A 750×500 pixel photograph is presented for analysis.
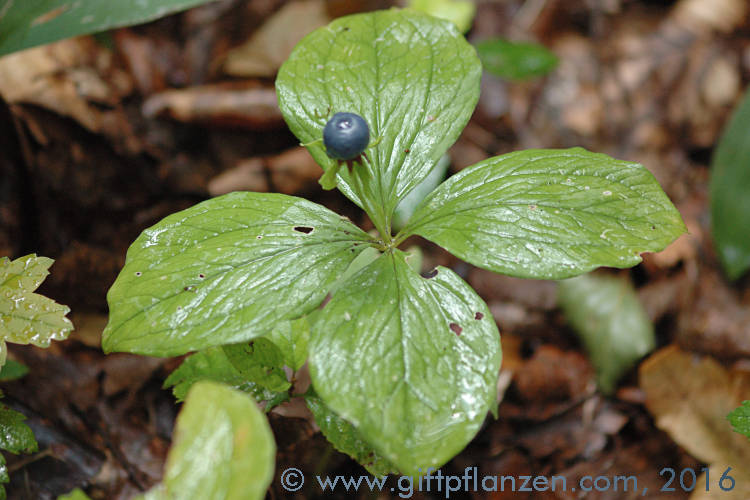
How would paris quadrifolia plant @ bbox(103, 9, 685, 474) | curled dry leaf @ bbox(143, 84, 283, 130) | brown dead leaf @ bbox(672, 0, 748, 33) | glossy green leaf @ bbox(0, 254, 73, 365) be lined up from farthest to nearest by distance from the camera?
brown dead leaf @ bbox(672, 0, 748, 33)
curled dry leaf @ bbox(143, 84, 283, 130)
glossy green leaf @ bbox(0, 254, 73, 365)
paris quadrifolia plant @ bbox(103, 9, 685, 474)

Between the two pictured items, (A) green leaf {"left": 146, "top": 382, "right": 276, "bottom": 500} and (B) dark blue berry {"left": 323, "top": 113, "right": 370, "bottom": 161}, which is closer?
(A) green leaf {"left": 146, "top": 382, "right": 276, "bottom": 500}

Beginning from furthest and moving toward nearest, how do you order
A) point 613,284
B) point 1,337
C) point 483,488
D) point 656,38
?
point 656,38 → point 613,284 → point 483,488 → point 1,337

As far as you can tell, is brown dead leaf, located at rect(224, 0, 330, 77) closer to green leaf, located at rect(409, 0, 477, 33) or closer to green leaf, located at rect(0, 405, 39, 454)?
green leaf, located at rect(409, 0, 477, 33)

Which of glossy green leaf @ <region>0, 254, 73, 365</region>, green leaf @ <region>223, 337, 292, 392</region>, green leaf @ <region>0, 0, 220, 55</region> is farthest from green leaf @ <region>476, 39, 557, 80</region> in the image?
glossy green leaf @ <region>0, 254, 73, 365</region>

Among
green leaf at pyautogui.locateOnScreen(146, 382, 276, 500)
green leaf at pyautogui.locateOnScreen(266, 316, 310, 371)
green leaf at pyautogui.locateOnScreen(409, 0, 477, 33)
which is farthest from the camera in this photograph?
green leaf at pyautogui.locateOnScreen(409, 0, 477, 33)

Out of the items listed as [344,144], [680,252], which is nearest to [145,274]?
[344,144]

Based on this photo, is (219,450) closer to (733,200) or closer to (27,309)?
(27,309)

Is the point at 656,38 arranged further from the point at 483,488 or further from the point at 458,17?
the point at 483,488

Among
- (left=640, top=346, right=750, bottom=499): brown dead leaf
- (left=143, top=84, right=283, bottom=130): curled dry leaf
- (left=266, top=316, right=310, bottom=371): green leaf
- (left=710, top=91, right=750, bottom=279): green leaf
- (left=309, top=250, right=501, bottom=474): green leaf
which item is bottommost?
(left=640, top=346, right=750, bottom=499): brown dead leaf
